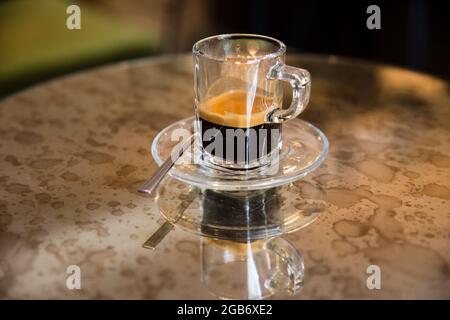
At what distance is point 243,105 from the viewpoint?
2.15ft

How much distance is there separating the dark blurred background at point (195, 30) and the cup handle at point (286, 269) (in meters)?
0.82

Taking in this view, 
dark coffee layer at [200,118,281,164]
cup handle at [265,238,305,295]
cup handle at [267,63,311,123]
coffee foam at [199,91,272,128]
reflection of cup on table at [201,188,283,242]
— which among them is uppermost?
cup handle at [267,63,311,123]

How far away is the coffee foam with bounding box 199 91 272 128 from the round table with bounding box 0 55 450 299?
0.30ft

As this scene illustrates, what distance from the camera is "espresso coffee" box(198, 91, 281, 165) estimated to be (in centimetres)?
64

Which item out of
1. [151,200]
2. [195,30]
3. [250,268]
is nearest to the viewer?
[250,268]

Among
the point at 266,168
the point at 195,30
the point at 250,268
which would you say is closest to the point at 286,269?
the point at 250,268

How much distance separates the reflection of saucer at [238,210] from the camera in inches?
22.7

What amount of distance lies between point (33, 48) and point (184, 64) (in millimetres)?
402

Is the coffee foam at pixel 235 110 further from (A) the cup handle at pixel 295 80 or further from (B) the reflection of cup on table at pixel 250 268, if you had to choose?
(B) the reflection of cup on table at pixel 250 268

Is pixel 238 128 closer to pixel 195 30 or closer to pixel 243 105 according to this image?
pixel 243 105

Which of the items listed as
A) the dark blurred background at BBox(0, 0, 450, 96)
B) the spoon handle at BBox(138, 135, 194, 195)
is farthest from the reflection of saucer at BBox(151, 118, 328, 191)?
the dark blurred background at BBox(0, 0, 450, 96)

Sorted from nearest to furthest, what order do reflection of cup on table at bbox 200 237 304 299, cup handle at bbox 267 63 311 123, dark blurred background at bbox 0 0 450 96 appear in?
reflection of cup on table at bbox 200 237 304 299 < cup handle at bbox 267 63 311 123 < dark blurred background at bbox 0 0 450 96

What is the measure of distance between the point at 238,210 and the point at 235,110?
113mm

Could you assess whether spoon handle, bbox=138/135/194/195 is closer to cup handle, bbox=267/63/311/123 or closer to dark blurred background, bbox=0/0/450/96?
cup handle, bbox=267/63/311/123
